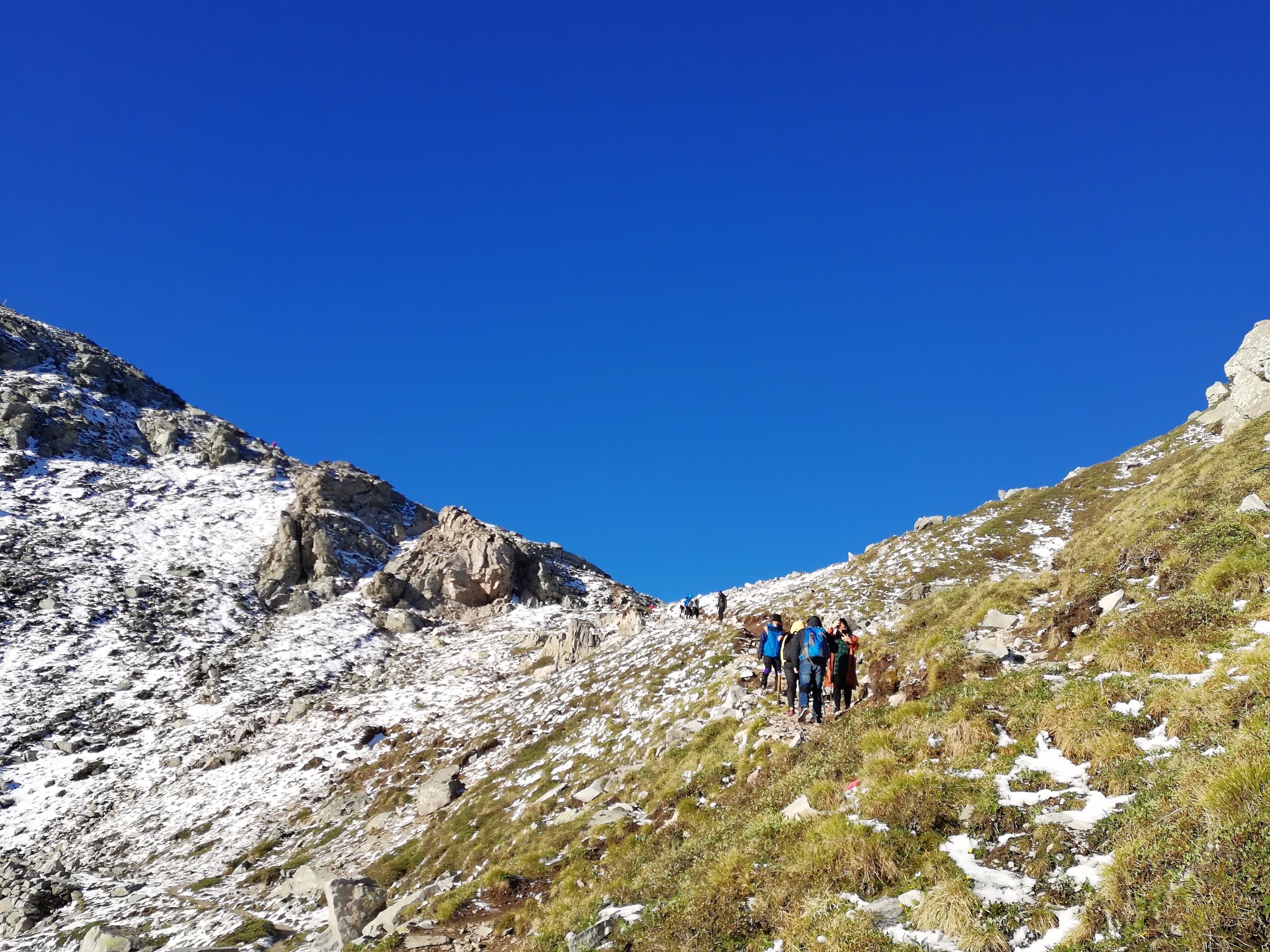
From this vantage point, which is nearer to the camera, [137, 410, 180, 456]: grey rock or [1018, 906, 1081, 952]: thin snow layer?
[1018, 906, 1081, 952]: thin snow layer

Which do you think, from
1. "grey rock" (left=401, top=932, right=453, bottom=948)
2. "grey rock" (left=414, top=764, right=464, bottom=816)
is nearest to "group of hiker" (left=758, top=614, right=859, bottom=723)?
"grey rock" (left=401, top=932, right=453, bottom=948)

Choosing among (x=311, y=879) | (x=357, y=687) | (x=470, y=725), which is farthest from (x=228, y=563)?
(x=311, y=879)

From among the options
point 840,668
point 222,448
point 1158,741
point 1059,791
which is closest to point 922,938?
point 1059,791

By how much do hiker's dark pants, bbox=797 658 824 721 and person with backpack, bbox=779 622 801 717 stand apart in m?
0.49

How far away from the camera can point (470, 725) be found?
33.1 m

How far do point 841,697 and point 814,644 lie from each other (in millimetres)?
2351

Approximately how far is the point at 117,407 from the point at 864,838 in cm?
9575

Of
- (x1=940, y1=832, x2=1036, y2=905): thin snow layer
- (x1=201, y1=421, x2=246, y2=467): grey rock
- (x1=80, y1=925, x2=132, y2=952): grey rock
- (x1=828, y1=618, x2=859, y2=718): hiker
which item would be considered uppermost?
(x1=201, y1=421, x2=246, y2=467): grey rock

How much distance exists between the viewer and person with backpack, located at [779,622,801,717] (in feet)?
57.4

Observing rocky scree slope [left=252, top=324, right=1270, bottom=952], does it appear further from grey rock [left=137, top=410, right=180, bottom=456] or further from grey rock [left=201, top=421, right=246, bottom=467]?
grey rock [left=137, top=410, right=180, bottom=456]

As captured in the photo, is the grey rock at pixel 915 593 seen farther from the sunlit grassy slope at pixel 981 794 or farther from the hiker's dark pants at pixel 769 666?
the hiker's dark pants at pixel 769 666

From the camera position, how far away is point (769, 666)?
21.2 m

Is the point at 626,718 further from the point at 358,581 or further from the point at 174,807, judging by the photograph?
the point at 358,581

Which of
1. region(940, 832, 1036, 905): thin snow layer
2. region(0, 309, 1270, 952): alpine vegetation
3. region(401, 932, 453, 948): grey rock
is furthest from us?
region(401, 932, 453, 948): grey rock
